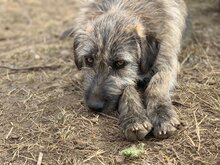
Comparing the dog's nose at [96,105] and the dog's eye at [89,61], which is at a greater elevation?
the dog's eye at [89,61]

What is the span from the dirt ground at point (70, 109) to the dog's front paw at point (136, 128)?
0.08 metres

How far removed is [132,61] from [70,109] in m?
0.82

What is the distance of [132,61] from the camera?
4891 millimetres

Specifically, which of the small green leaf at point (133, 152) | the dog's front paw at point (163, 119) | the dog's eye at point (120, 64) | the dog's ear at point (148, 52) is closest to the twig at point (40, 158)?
the small green leaf at point (133, 152)

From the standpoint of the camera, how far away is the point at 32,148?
436 cm

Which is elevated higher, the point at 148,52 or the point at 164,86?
the point at 148,52

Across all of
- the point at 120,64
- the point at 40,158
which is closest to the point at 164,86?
the point at 120,64

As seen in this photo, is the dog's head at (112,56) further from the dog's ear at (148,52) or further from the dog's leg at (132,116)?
the dog's leg at (132,116)

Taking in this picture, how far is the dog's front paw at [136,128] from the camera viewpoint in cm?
425

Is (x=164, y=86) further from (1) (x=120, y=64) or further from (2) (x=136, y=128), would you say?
(2) (x=136, y=128)

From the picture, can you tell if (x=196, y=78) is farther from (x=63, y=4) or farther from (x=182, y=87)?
(x=63, y=4)

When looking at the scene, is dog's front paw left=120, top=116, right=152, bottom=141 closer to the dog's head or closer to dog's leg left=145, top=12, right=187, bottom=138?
dog's leg left=145, top=12, right=187, bottom=138

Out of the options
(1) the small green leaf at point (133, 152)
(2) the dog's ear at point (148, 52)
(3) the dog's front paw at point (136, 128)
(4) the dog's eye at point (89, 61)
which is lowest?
(1) the small green leaf at point (133, 152)

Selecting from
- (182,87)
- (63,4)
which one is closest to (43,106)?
(182,87)
